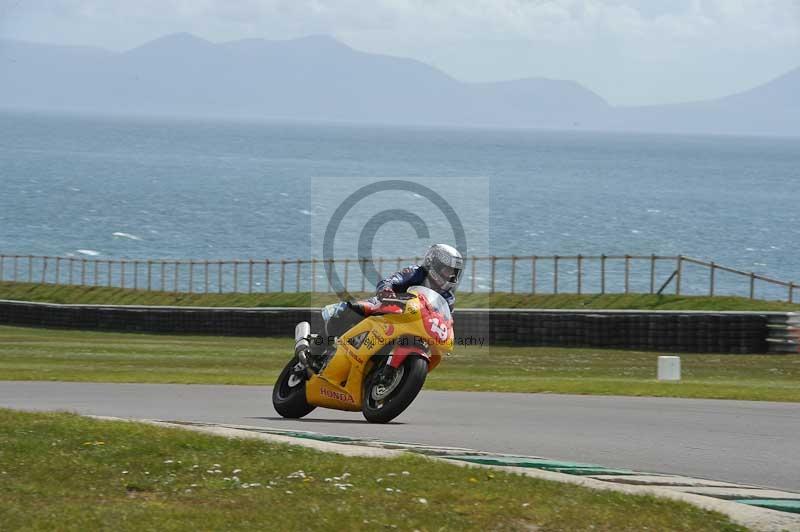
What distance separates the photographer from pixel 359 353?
12.7 meters

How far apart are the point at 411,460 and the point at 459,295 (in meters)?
37.0

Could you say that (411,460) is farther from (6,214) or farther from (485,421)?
(6,214)

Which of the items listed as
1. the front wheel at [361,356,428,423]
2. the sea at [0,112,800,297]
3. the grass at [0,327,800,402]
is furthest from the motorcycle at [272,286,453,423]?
the sea at [0,112,800,297]

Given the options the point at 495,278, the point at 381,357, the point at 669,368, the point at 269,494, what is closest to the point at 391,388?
the point at 381,357

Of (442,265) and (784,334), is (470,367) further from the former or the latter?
(442,265)

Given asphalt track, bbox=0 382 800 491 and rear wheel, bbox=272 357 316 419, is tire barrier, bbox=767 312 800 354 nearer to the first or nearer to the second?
asphalt track, bbox=0 382 800 491

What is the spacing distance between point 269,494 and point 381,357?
14.2ft

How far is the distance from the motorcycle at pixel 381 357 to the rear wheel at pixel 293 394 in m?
0.02

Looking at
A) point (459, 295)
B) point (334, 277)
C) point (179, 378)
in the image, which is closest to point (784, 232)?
point (334, 277)

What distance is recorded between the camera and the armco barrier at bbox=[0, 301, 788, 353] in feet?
98.4

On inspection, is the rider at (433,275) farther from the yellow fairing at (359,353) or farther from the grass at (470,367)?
the grass at (470,367)

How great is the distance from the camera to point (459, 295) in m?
46.7

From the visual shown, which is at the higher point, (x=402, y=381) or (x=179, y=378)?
(x=402, y=381)

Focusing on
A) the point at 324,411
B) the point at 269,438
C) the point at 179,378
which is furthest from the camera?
the point at 179,378
